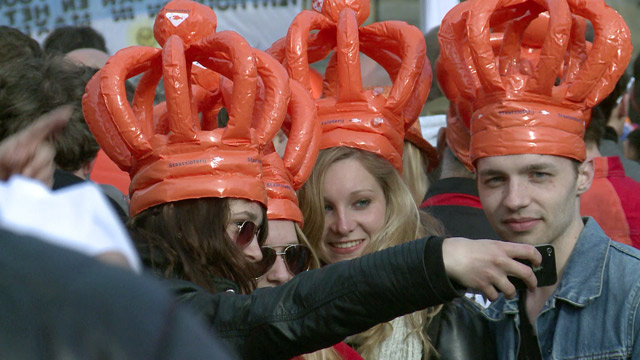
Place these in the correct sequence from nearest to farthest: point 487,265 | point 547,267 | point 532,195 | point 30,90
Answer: point 487,265 < point 30,90 < point 547,267 < point 532,195

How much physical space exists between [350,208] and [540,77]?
0.88 m

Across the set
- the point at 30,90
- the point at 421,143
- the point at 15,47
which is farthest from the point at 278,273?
the point at 421,143

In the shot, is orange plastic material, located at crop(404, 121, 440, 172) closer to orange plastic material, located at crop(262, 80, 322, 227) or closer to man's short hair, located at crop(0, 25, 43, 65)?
orange plastic material, located at crop(262, 80, 322, 227)

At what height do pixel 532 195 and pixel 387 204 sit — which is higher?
pixel 532 195

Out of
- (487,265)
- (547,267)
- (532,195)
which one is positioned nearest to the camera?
(487,265)

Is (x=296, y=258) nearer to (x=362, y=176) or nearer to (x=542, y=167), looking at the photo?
(x=362, y=176)

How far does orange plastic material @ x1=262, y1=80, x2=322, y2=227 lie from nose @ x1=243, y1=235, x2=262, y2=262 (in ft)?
1.41

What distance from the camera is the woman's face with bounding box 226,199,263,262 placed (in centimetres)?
262

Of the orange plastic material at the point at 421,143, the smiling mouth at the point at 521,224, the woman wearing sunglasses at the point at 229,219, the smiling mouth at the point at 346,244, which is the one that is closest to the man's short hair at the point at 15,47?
the woman wearing sunglasses at the point at 229,219

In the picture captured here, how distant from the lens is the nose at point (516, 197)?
121 inches

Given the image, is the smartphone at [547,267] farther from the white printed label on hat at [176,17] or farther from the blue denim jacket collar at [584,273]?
the white printed label on hat at [176,17]

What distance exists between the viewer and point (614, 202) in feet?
11.8

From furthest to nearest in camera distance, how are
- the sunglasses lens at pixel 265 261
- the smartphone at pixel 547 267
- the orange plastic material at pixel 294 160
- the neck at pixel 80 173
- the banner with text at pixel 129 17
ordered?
the banner with text at pixel 129 17 < the neck at pixel 80 173 < the orange plastic material at pixel 294 160 < the sunglasses lens at pixel 265 261 < the smartphone at pixel 547 267

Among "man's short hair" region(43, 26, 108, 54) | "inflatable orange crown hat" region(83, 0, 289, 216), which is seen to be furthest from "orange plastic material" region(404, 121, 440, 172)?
"man's short hair" region(43, 26, 108, 54)
